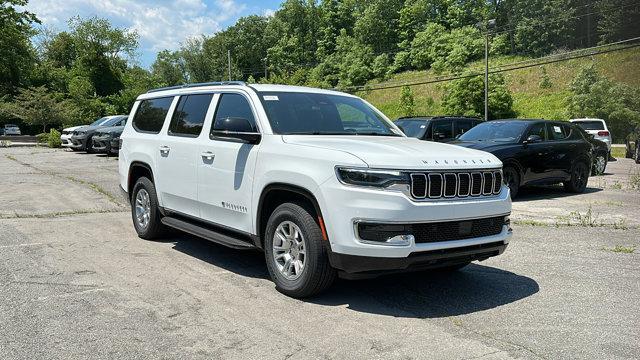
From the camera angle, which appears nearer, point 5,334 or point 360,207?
point 5,334

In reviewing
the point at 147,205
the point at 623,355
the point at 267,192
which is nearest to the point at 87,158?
the point at 147,205

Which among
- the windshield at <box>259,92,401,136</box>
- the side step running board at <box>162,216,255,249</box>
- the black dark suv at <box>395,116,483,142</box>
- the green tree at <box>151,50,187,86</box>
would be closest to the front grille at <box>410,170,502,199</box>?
the windshield at <box>259,92,401,136</box>

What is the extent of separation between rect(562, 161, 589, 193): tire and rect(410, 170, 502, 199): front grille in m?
7.96

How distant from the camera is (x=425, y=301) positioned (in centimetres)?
476

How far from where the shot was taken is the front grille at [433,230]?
167 inches

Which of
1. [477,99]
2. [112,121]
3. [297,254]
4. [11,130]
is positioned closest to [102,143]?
[112,121]

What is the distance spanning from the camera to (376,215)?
165 inches

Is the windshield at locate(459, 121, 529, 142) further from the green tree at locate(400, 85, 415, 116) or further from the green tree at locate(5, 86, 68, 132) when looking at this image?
the green tree at locate(400, 85, 415, 116)

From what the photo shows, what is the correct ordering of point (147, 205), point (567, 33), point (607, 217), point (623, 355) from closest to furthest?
point (623, 355) → point (147, 205) → point (607, 217) → point (567, 33)

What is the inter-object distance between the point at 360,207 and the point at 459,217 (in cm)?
86

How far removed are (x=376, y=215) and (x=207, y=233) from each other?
2.23 meters

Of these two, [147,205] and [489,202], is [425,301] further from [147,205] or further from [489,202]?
[147,205]

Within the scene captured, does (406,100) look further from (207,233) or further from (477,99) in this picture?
(207,233)

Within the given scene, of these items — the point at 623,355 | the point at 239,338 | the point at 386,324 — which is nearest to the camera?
the point at 623,355
